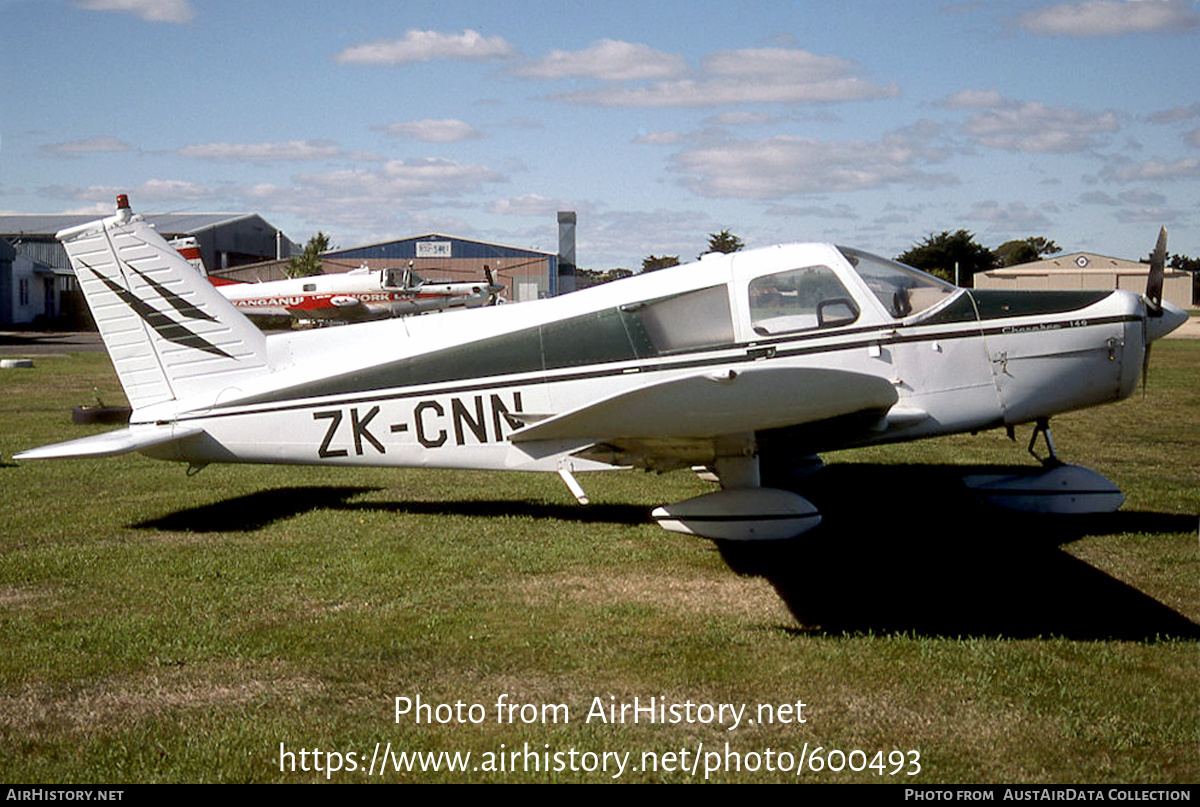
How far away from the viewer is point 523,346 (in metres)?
6.99

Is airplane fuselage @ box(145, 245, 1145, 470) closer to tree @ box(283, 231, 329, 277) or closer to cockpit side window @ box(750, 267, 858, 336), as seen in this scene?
cockpit side window @ box(750, 267, 858, 336)

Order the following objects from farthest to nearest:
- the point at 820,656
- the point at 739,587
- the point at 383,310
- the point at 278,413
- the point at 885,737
A: the point at 383,310 < the point at 278,413 < the point at 739,587 < the point at 820,656 < the point at 885,737

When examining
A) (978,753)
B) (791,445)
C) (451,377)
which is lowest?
(978,753)

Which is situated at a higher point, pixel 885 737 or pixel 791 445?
pixel 791 445

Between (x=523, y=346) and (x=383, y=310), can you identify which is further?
(x=383, y=310)

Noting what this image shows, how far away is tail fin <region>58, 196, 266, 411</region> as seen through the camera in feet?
25.4

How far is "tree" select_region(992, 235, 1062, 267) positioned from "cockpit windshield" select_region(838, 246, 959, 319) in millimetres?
98116

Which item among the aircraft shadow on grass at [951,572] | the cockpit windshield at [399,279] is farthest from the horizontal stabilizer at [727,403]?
the cockpit windshield at [399,279]

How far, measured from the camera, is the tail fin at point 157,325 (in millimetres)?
7730

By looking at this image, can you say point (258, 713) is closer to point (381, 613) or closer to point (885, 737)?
point (381, 613)

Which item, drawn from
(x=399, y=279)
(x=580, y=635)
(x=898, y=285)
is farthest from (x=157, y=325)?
(x=399, y=279)

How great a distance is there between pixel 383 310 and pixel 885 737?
1437 inches

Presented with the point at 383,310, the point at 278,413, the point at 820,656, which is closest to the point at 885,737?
the point at 820,656

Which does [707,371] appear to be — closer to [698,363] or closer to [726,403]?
[698,363]
